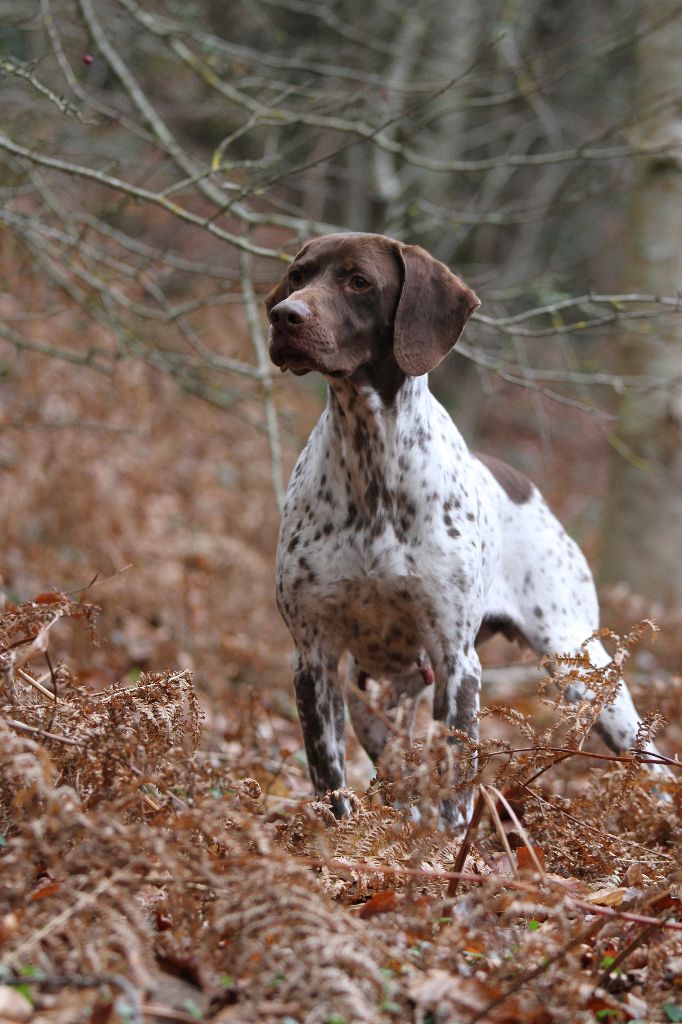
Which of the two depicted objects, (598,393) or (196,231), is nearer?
(196,231)

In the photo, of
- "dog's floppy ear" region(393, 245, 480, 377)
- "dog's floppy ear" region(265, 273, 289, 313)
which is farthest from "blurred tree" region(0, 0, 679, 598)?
"dog's floppy ear" region(393, 245, 480, 377)

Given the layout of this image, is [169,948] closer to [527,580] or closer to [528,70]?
[527,580]

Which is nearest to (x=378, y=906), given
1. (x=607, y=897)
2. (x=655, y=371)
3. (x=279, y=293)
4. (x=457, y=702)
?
(x=607, y=897)

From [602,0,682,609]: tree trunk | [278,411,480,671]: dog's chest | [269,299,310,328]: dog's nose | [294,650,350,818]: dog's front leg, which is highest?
[602,0,682,609]: tree trunk

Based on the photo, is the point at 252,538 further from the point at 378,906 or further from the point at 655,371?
the point at 378,906

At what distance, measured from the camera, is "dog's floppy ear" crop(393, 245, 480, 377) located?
3936 mm

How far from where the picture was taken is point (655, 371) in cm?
878

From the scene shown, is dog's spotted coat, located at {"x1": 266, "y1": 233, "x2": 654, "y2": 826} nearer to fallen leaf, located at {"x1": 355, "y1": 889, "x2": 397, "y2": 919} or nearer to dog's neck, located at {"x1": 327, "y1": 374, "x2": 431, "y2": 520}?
dog's neck, located at {"x1": 327, "y1": 374, "x2": 431, "y2": 520}

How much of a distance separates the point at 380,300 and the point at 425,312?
0.16 m

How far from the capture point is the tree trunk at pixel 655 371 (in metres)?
8.65

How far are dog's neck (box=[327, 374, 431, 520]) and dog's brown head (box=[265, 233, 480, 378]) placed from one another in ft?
0.37

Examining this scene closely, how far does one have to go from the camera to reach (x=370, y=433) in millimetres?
4062

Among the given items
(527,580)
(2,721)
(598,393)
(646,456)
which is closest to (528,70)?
(646,456)

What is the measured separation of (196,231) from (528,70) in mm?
11697
